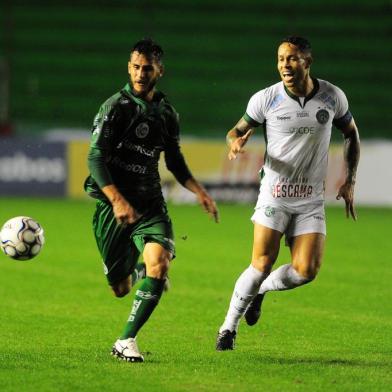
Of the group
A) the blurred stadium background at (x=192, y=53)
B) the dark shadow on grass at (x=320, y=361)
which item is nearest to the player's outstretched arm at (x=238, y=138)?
the dark shadow on grass at (x=320, y=361)

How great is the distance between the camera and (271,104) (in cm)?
736

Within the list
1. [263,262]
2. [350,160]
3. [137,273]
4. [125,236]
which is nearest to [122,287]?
[137,273]

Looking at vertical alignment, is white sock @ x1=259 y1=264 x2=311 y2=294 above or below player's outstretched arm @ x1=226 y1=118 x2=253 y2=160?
below

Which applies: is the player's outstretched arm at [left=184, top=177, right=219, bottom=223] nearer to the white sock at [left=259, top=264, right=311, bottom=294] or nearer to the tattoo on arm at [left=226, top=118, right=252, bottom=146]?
the tattoo on arm at [left=226, top=118, right=252, bottom=146]

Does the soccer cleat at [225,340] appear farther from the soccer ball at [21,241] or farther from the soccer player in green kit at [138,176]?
the soccer ball at [21,241]

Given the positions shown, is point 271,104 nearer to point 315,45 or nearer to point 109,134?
point 109,134

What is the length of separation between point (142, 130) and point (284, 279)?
1.49m

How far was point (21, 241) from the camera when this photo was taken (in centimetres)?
769

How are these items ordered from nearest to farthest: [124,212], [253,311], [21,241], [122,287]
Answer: [124,212] → [21,241] → [253,311] → [122,287]

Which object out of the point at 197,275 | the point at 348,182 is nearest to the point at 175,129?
the point at 348,182

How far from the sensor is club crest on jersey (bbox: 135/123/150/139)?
23.4 feet

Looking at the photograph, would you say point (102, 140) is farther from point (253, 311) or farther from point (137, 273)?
point (253, 311)

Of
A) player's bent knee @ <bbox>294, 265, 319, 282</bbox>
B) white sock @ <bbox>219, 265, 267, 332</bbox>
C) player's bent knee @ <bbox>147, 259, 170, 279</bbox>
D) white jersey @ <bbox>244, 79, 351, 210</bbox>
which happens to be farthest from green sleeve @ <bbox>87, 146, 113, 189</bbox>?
player's bent knee @ <bbox>294, 265, 319, 282</bbox>

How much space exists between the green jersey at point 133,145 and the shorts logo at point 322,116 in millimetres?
974
